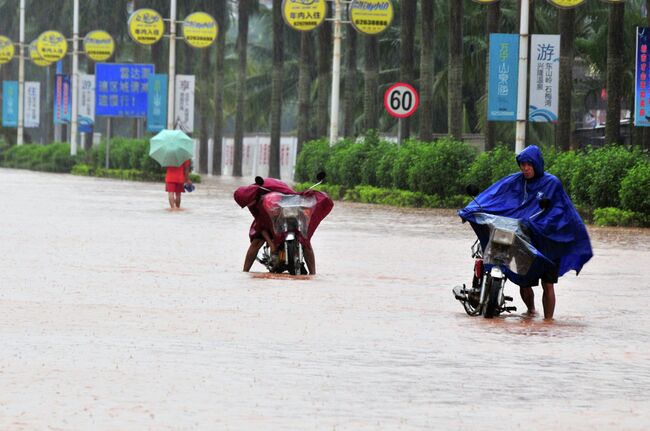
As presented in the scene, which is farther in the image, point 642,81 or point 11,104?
point 11,104

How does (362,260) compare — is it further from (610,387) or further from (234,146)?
(234,146)

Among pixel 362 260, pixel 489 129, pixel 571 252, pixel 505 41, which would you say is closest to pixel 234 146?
pixel 489 129

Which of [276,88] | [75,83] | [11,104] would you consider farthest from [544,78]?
[11,104]

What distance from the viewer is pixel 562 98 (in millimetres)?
39188

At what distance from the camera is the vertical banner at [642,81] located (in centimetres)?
3206

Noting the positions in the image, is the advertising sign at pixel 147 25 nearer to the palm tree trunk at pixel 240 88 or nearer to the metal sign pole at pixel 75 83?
the palm tree trunk at pixel 240 88

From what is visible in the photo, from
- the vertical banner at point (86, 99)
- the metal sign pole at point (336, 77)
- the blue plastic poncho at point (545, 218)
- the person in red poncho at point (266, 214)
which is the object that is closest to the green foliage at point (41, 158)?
the vertical banner at point (86, 99)

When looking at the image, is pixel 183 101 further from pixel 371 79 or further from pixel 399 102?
pixel 399 102

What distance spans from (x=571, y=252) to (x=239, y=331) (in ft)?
10.1

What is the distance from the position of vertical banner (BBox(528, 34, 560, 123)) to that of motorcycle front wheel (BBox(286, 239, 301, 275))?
1874cm

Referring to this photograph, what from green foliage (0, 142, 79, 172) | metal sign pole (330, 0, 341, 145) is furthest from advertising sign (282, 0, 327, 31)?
green foliage (0, 142, 79, 172)

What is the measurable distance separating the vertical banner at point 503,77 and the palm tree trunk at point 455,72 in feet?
21.8

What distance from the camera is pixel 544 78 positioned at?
118ft

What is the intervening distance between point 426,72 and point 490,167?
9561mm
